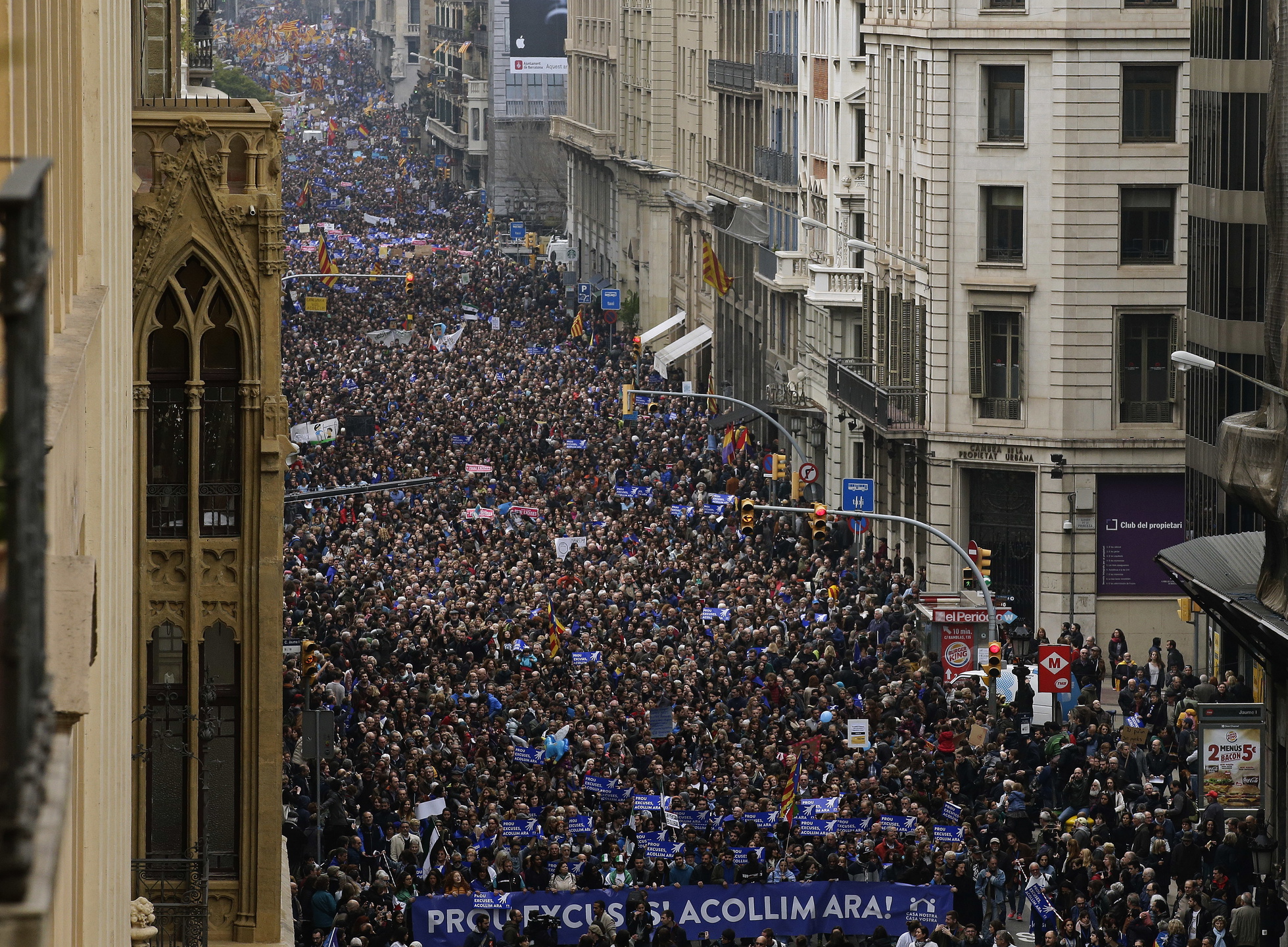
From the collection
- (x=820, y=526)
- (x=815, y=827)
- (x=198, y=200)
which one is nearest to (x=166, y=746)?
(x=198, y=200)

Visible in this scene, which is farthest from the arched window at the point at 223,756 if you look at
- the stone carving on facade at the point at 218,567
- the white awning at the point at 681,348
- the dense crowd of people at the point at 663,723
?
the white awning at the point at 681,348

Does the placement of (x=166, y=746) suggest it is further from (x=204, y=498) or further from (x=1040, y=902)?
(x=1040, y=902)

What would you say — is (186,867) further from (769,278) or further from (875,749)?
(769,278)

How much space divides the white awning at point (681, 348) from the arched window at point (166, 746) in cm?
6400

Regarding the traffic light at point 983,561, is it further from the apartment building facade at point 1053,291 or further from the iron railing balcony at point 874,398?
the iron railing balcony at point 874,398

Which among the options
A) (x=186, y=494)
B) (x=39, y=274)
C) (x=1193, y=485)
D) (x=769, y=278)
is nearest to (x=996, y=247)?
(x=1193, y=485)

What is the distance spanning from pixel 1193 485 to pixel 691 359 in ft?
165

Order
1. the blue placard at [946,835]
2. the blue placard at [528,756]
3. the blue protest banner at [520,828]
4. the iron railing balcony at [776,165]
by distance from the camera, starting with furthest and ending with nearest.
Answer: the iron railing balcony at [776,165]
the blue placard at [528,756]
the blue protest banner at [520,828]
the blue placard at [946,835]

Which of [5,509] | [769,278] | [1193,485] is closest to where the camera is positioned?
[5,509]

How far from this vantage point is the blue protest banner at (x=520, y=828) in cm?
2717

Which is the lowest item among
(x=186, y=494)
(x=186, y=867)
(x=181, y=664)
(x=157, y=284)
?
(x=186, y=867)

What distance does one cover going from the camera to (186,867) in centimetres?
2000

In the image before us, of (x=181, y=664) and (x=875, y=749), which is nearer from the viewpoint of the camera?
(x=181, y=664)

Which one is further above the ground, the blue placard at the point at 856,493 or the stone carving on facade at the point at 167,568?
the stone carving on facade at the point at 167,568
